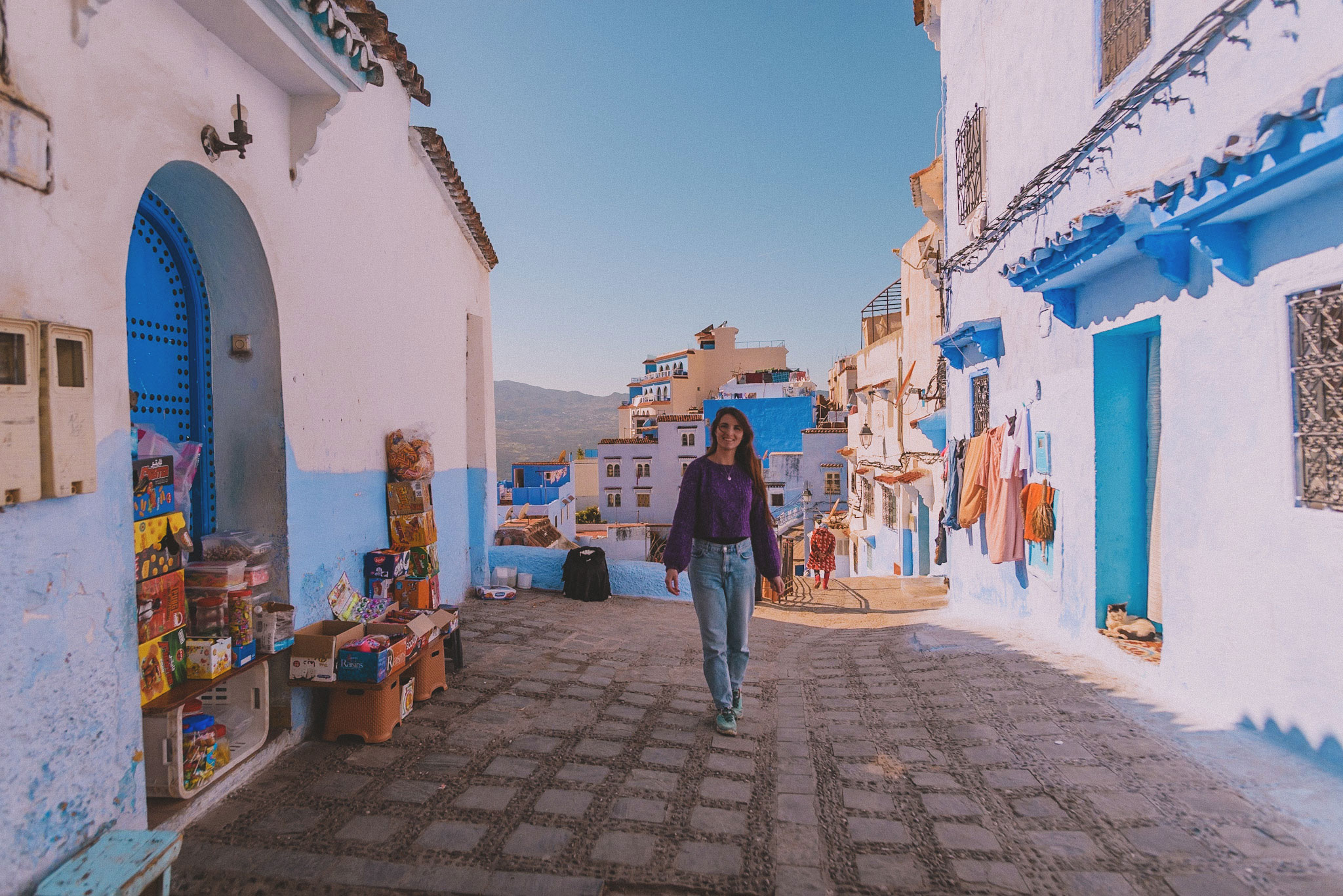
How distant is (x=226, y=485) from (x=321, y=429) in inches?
26.1

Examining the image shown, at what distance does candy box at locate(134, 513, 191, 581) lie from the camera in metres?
3.05


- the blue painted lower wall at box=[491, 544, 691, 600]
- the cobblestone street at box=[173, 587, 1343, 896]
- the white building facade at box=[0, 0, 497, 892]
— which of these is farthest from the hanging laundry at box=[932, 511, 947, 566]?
the white building facade at box=[0, 0, 497, 892]

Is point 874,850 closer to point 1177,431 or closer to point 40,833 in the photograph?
point 40,833

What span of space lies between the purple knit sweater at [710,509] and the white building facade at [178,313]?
2219 mm

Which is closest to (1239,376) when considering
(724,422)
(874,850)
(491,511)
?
(724,422)

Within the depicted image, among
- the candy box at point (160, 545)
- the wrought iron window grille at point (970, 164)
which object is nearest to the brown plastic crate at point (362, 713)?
the candy box at point (160, 545)

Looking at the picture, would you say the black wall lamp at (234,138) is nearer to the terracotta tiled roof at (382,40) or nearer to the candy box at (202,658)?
the terracotta tiled roof at (382,40)

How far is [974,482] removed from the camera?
8.02 meters

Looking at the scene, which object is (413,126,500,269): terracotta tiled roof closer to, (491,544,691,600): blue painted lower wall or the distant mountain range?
(491,544,691,600): blue painted lower wall

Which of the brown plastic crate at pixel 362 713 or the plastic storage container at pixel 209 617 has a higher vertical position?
the plastic storage container at pixel 209 617

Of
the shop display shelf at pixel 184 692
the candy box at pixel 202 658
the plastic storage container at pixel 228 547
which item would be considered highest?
the plastic storage container at pixel 228 547

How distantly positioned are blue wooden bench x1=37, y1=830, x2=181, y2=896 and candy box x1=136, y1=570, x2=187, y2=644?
0.80m

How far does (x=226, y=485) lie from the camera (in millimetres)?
3814

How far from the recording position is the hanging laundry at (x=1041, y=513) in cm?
632
